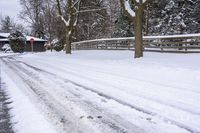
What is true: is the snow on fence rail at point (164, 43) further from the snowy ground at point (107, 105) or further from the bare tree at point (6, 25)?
the bare tree at point (6, 25)

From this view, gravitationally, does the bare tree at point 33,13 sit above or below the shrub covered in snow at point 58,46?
above

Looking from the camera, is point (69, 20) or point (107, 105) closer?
point (107, 105)

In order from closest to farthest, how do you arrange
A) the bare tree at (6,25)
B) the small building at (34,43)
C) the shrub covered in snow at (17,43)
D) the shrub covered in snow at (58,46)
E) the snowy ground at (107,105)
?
the snowy ground at (107,105) < the shrub covered in snow at (17,43) < the shrub covered in snow at (58,46) < the small building at (34,43) < the bare tree at (6,25)

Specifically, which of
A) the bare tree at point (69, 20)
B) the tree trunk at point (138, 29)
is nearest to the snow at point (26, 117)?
the tree trunk at point (138, 29)

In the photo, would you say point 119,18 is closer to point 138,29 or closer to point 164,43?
point 164,43

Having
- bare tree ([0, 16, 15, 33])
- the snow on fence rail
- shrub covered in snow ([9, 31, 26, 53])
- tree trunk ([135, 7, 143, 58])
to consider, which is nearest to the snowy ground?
tree trunk ([135, 7, 143, 58])

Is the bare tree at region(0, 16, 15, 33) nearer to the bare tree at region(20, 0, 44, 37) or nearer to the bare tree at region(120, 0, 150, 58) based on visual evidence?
the bare tree at region(20, 0, 44, 37)

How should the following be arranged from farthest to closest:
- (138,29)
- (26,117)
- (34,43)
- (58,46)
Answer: (34,43)
(58,46)
(138,29)
(26,117)

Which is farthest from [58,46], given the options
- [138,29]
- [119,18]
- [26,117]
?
[26,117]

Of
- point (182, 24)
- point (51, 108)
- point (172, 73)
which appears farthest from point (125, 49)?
point (51, 108)

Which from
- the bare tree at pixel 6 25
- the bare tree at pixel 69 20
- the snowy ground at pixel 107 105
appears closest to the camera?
the snowy ground at pixel 107 105

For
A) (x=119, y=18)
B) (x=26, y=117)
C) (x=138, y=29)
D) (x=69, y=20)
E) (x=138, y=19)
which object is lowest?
(x=26, y=117)

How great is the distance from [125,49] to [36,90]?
2181 cm

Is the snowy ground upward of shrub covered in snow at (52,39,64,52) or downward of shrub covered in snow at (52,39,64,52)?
downward
